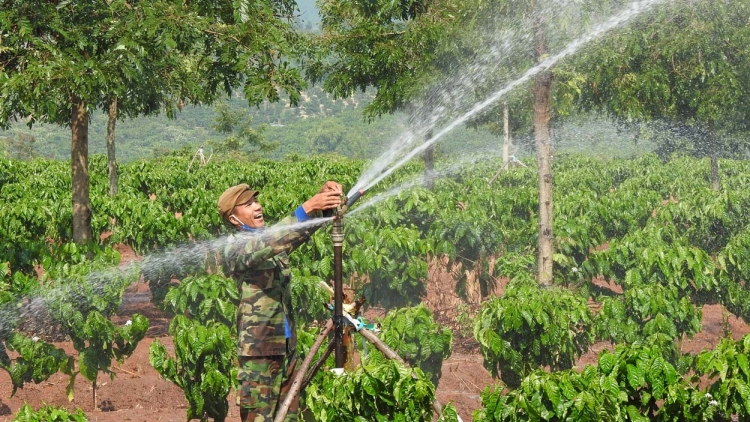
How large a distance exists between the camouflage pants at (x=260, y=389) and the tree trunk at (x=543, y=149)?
3.57 metres

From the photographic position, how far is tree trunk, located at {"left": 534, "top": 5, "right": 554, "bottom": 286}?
23.2ft

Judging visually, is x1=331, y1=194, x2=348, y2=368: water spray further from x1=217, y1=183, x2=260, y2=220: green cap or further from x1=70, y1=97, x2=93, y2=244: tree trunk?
x1=70, y1=97, x2=93, y2=244: tree trunk

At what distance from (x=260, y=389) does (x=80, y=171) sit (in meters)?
5.21

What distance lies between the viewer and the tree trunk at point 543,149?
23.2ft

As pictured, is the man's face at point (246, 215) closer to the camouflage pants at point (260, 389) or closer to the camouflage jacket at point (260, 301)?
the camouflage jacket at point (260, 301)

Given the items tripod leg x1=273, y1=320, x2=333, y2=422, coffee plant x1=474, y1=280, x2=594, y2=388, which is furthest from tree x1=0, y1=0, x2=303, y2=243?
tripod leg x1=273, y1=320, x2=333, y2=422

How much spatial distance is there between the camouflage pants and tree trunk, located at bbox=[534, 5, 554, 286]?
357 centimetres

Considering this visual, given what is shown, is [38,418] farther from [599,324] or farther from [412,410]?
[599,324]

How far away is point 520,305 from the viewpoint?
5.89 m

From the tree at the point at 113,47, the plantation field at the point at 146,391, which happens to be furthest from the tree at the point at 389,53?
the plantation field at the point at 146,391

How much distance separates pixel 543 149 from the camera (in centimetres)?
711

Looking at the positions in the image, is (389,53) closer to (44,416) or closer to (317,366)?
(317,366)

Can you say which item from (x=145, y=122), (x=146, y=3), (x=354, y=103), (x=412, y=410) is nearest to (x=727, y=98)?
(x=146, y=3)

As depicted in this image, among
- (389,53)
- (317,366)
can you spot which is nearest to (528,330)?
(317,366)
